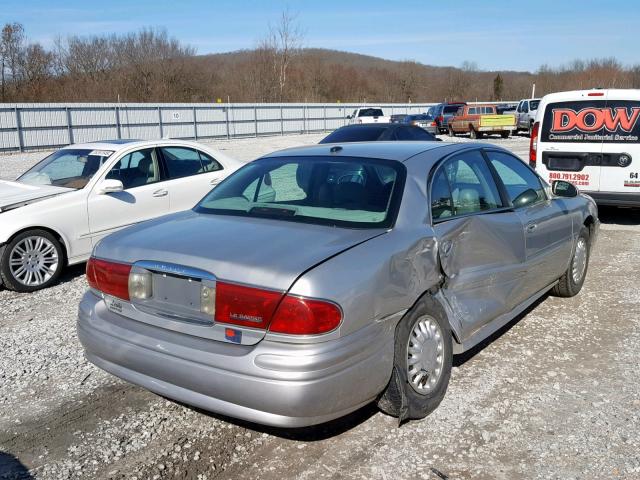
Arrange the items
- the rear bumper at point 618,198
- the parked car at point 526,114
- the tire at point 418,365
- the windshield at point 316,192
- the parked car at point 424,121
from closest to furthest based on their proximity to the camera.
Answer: the tire at point 418,365 < the windshield at point 316,192 < the rear bumper at point 618,198 < the parked car at point 424,121 < the parked car at point 526,114

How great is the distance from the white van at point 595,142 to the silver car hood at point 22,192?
6.83 meters

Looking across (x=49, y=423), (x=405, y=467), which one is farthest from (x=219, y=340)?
(x=49, y=423)

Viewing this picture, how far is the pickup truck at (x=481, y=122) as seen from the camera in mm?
30875

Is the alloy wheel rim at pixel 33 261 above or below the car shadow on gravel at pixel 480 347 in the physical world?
above

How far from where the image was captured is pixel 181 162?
7840 millimetres

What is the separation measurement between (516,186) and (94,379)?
11.5 ft

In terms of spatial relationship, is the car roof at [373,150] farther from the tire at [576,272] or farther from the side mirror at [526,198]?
the tire at [576,272]

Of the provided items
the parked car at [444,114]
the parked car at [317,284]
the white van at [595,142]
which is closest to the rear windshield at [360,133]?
the white van at [595,142]

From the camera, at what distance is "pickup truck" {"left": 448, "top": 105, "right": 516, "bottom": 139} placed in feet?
101

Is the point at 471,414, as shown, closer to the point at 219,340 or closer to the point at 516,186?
the point at 219,340

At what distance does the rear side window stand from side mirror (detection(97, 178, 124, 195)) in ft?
20.5

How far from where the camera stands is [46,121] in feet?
78.2

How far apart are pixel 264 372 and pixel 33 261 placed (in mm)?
4488

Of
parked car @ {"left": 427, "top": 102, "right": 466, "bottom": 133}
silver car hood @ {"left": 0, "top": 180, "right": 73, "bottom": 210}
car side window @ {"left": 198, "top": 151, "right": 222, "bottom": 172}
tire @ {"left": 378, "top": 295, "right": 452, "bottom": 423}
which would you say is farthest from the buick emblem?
parked car @ {"left": 427, "top": 102, "right": 466, "bottom": 133}
